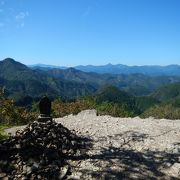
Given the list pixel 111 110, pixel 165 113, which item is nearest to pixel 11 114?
pixel 111 110

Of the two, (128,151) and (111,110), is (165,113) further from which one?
(128,151)

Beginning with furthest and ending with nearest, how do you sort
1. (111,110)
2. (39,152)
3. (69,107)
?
1. (111,110)
2. (69,107)
3. (39,152)

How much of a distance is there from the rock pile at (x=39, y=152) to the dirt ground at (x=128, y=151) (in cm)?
51

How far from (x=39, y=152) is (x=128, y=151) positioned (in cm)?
345

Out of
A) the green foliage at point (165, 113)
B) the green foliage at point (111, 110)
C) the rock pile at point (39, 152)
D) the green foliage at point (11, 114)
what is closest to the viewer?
the rock pile at point (39, 152)

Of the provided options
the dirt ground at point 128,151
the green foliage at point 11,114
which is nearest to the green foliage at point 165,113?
the green foliage at point 11,114

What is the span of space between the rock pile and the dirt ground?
0.51 metres

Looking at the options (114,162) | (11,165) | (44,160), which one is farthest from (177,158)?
(11,165)

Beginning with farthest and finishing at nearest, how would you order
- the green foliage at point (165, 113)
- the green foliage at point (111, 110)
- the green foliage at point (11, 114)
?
the green foliage at point (165, 113)
the green foliage at point (111, 110)
the green foliage at point (11, 114)

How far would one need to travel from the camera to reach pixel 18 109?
2920 cm

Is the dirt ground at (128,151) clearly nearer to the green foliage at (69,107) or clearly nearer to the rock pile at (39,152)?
the rock pile at (39,152)

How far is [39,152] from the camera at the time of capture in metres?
11.3

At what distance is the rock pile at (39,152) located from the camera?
10430 mm

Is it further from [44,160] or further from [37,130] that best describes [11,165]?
[37,130]
